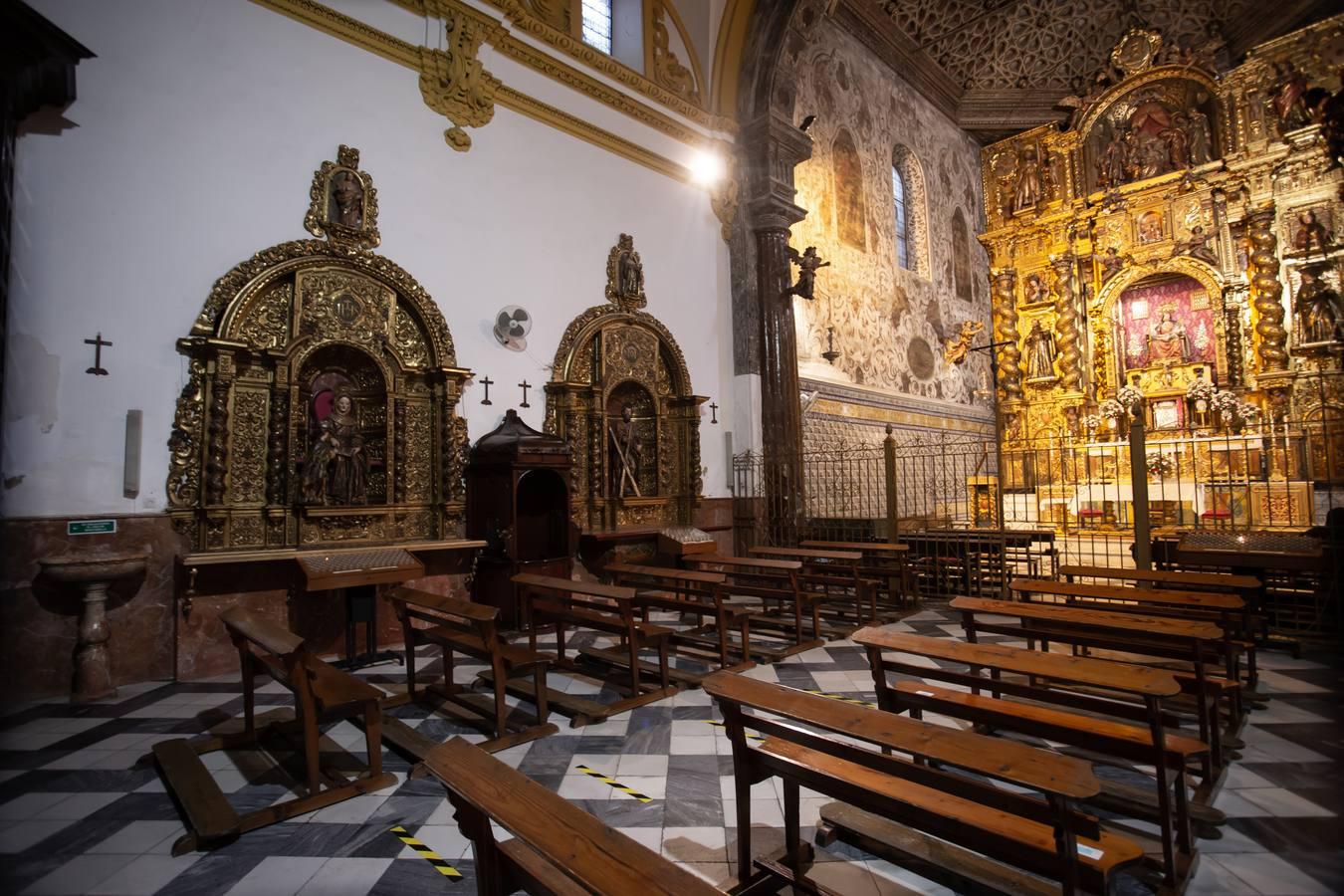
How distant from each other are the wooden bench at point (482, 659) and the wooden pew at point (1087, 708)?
6.93 feet

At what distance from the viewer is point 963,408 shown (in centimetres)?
1627

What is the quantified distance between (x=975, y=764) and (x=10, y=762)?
16.2 feet

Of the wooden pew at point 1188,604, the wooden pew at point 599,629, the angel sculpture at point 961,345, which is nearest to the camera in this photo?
→ the wooden pew at point 1188,604

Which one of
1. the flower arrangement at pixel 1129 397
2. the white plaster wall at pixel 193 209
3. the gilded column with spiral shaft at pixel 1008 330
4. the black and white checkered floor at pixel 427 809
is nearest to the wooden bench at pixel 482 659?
the black and white checkered floor at pixel 427 809

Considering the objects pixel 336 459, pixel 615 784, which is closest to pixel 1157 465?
pixel 615 784

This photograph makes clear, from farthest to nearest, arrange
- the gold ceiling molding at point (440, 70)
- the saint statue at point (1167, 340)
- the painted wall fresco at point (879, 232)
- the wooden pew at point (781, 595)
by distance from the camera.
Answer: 1. the saint statue at point (1167, 340)
2. the painted wall fresco at point (879, 232)
3. the gold ceiling molding at point (440, 70)
4. the wooden pew at point (781, 595)

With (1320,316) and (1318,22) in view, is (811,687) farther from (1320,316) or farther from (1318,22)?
(1318,22)

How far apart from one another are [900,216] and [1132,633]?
1376 cm

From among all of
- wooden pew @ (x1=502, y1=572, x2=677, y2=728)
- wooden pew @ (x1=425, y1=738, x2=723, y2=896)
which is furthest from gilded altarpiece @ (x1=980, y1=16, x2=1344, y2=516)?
→ wooden pew @ (x1=425, y1=738, x2=723, y2=896)

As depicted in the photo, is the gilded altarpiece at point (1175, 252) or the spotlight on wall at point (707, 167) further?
the gilded altarpiece at point (1175, 252)

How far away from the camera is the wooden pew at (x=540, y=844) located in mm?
1371

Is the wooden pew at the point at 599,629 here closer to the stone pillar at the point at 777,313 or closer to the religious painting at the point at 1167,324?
the stone pillar at the point at 777,313

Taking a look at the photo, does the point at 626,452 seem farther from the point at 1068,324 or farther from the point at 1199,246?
the point at 1199,246

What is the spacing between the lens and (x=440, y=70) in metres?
7.29
